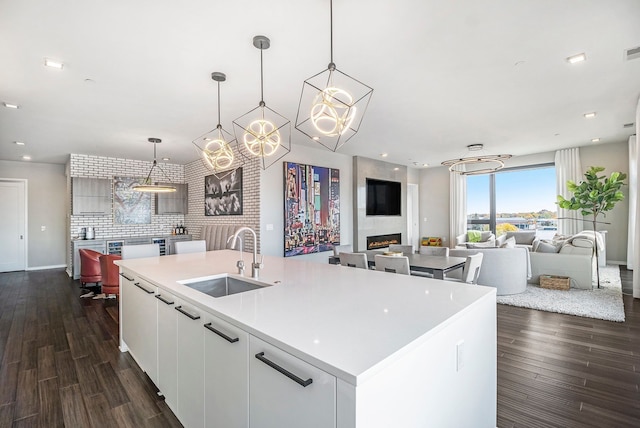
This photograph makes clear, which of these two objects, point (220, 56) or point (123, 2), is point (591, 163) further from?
point (123, 2)

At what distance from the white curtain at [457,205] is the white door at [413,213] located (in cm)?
122

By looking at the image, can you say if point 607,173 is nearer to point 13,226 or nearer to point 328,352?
point 328,352

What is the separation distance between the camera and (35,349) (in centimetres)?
311

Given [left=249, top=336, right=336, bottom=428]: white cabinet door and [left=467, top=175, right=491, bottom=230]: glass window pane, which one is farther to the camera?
[left=467, top=175, right=491, bottom=230]: glass window pane

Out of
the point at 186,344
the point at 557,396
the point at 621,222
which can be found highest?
the point at 621,222

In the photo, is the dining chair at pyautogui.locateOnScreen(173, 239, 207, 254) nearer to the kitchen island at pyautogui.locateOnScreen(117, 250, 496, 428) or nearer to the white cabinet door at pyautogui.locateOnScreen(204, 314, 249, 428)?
the kitchen island at pyautogui.locateOnScreen(117, 250, 496, 428)

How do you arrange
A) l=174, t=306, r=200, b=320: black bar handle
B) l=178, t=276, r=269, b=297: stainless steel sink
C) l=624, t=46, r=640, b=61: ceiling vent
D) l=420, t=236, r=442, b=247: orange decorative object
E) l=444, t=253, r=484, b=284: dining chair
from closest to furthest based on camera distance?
l=174, t=306, r=200, b=320: black bar handle < l=178, t=276, r=269, b=297: stainless steel sink < l=624, t=46, r=640, b=61: ceiling vent < l=444, t=253, r=484, b=284: dining chair < l=420, t=236, r=442, b=247: orange decorative object

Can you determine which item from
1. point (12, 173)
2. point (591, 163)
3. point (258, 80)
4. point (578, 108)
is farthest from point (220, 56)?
point (591, 163)

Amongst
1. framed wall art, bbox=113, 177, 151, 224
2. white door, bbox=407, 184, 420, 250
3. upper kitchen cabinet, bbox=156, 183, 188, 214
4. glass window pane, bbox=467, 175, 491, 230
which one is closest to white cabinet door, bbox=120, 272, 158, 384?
framed wall art, bbox=113, 177, 151, 224

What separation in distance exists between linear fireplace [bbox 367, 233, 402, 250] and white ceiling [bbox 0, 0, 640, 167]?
3545 mm

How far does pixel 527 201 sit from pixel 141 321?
31.7ft

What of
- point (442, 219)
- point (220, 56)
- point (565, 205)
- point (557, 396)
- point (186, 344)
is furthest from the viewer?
point (442, 219)

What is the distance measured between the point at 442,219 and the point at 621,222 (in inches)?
168

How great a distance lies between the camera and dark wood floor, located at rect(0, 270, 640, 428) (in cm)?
205
